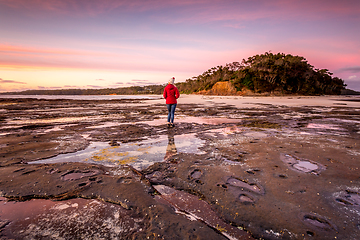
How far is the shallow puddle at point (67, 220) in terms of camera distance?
1.95 m

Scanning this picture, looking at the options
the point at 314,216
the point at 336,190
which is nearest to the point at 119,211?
the point at 314,216

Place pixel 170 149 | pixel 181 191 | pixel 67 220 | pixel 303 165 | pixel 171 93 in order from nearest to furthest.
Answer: pixel 67 220
pixel 181 191
pixel 303 165
pixel 170 149
pixel 171 93

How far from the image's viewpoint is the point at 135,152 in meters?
4.76

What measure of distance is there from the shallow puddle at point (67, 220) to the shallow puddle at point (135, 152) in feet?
4.61

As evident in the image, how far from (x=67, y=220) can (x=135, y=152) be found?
262 centimetres

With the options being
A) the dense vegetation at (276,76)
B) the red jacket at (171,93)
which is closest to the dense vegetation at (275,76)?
the dense vegetation at (276,76)

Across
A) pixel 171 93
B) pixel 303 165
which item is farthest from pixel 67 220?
pixel 171 93

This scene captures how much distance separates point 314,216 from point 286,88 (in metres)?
60.7

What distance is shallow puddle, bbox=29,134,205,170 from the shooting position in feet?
13.5

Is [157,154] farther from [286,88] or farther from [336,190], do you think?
[286,88]

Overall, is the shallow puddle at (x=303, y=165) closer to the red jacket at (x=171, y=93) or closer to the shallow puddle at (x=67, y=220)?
the shallow puddle at (x=67, y=220)

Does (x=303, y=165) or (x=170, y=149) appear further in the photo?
(x=170, y=149)

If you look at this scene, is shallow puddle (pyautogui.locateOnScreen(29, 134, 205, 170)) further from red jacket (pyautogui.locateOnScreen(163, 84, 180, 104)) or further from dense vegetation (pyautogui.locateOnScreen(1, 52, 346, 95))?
dense vegetation (pyautogui.locateOnScreen(1, 52, 346, 95))

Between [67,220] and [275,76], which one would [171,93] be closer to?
[67,220]
